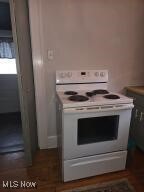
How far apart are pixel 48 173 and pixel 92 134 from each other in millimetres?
688

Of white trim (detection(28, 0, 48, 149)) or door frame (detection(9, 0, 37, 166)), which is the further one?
white trim (detection(28, 0, 48, 149))

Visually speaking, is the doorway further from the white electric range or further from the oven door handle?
the oven door handle

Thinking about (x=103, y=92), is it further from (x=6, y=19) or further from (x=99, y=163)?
(x=6, y=19)

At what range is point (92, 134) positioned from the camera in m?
1.59

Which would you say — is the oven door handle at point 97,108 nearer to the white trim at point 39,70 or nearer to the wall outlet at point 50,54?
the white trim at point 39,70

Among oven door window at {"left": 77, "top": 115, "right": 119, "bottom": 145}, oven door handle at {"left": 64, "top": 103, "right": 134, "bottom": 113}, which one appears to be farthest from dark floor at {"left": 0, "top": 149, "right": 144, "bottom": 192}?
oven door handle at {"left": 64, "top": 103, "right": 134, "bottom": 113}

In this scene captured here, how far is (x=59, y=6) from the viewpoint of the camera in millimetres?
1789

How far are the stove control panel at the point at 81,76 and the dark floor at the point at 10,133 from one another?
1.16 m

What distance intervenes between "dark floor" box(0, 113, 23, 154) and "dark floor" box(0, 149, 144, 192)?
0.15m

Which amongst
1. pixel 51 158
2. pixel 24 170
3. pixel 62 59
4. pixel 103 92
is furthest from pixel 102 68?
pixel 24 170

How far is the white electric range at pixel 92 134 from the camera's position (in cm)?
145

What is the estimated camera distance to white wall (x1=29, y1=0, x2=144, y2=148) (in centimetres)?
181
